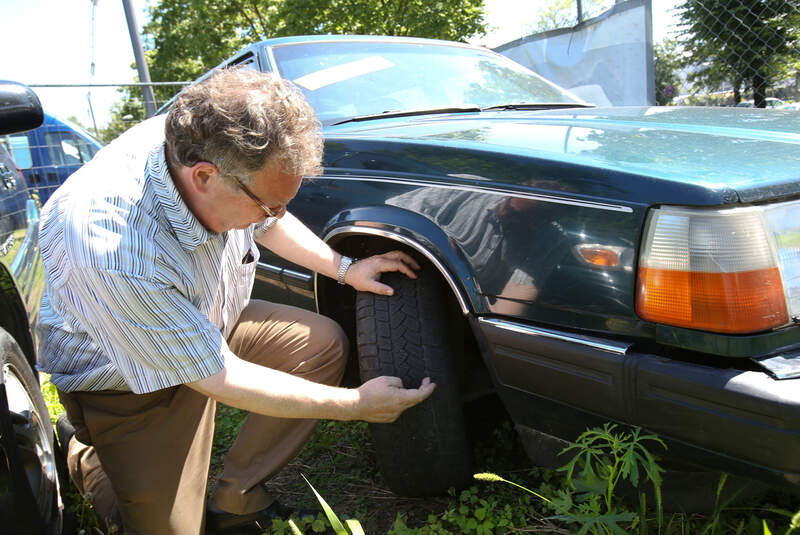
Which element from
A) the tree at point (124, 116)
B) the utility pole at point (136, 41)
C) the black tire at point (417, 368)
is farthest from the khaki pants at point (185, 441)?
the tree at point (124, 116)

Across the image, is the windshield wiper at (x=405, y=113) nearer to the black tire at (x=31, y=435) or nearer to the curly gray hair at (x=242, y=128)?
the curly gray hair at (x=242, y=128)

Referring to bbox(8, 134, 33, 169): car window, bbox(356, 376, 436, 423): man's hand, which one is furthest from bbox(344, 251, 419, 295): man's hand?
bbox(8, 134, 33, 169): car window

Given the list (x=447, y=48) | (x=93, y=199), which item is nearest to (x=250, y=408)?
(x=93, y=199)

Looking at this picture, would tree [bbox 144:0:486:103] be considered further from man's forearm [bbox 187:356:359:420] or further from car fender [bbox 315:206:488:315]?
man's forearm [bbox 187:356:359:420]

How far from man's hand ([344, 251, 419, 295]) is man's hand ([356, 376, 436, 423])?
27 cm

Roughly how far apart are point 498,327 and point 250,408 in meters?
0.69

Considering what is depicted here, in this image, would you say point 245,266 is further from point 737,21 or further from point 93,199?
point 737,21

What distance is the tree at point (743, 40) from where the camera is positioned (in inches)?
202

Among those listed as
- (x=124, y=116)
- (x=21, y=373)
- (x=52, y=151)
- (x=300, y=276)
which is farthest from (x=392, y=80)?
→ (x=124, y=116)

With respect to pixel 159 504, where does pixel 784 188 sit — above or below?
above

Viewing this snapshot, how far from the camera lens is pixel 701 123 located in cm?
170

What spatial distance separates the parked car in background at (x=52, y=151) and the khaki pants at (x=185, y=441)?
21.7 feet

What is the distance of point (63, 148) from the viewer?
9617 millimetres

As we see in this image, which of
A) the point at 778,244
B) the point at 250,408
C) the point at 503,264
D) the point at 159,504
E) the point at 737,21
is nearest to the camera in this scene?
the point at 778,244
